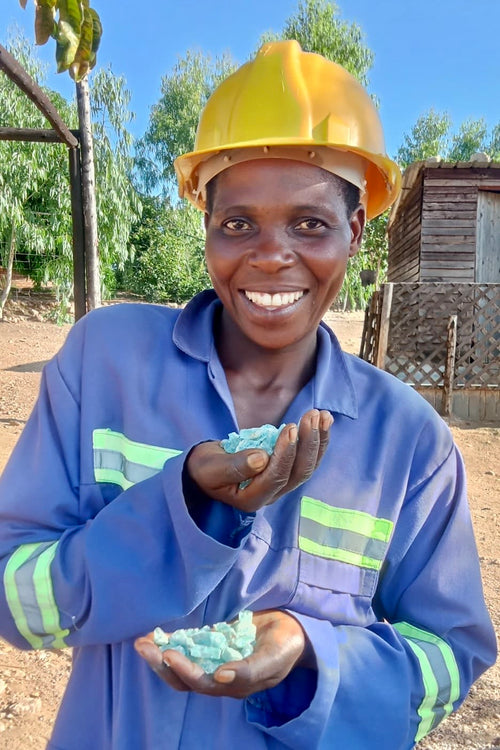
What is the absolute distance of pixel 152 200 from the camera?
2767 cm

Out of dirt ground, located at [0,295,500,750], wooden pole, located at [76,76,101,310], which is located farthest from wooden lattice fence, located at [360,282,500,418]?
wooden pole, located at [76,76,101,310]

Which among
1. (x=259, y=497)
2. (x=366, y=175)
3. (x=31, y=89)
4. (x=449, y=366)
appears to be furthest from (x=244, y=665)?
(x=449, y=366)

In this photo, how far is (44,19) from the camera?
2658 mm

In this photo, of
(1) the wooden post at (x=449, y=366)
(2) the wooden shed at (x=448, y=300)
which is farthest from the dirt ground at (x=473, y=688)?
(2) the wooden shed at (x=448, y=300)

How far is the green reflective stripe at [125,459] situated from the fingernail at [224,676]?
1.32 ft

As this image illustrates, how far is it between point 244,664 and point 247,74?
44.7 inches

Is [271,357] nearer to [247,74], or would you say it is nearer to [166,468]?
[166,468]

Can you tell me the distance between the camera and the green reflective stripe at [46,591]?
1096 millimetres

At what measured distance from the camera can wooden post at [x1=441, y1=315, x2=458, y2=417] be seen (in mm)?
8398

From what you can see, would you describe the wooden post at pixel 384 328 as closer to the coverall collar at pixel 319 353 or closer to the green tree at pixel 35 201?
the coverall collar at pixel 319 353

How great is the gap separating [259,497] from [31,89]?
9.96 feet

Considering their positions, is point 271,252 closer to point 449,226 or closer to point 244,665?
point 244,665

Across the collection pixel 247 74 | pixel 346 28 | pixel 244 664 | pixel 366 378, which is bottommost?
pixel 244 664

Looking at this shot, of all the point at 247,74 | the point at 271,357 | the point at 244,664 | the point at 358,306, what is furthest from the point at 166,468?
the point at 358,306
